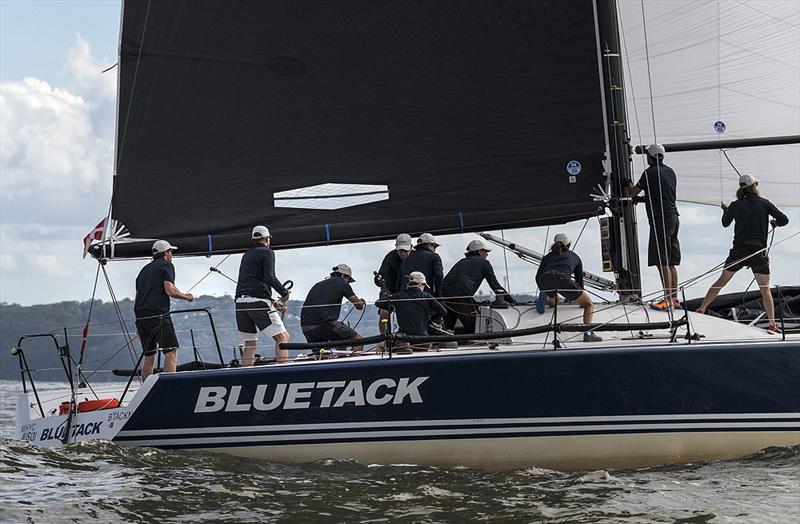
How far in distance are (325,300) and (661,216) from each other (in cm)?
305

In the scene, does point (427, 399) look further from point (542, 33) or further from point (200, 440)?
point (542, 33)

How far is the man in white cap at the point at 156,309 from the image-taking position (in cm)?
869

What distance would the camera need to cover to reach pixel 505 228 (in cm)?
941

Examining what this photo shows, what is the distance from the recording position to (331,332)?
363 inches

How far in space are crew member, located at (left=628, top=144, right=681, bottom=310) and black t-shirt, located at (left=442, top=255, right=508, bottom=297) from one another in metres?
1.41

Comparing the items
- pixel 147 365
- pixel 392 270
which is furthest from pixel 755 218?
pixel 147 365

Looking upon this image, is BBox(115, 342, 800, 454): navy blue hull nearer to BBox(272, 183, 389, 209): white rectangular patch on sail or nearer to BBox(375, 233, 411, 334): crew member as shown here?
BBox(375, 233, 411, 334): crew member

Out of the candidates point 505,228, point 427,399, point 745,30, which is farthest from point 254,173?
point 745,30

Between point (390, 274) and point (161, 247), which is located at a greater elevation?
point (161, 247)

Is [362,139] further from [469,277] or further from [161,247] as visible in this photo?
[161,247]

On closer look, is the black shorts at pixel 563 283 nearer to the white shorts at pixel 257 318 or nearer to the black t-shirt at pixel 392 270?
the black t-shirt at pixel 392 270

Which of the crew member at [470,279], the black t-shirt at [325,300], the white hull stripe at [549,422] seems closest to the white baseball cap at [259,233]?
the black t-shirt at [325,300]

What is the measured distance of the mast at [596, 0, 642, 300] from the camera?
9.32 metres

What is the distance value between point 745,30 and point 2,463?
8209 millimetres
